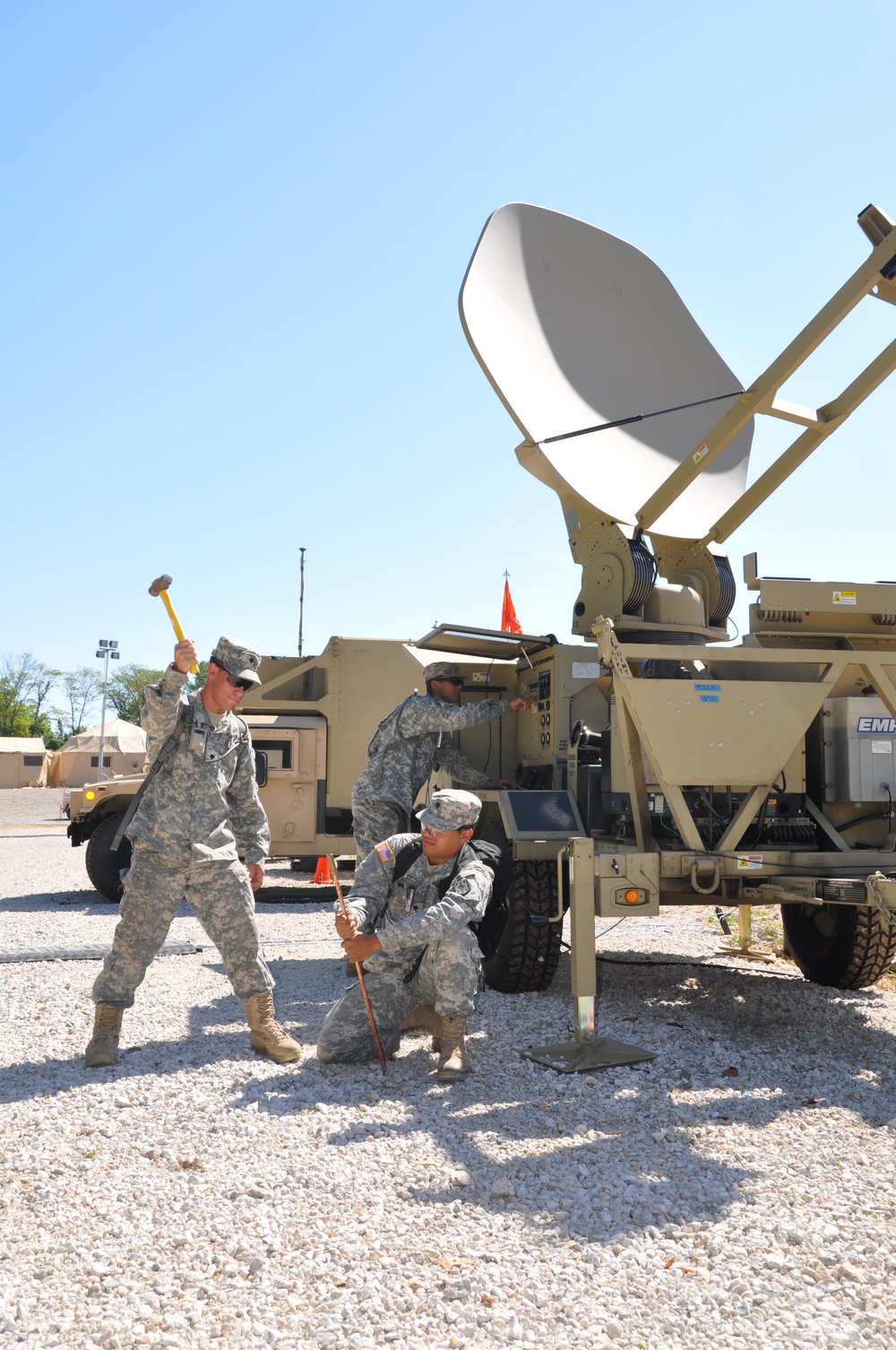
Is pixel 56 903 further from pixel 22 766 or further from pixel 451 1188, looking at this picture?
pixel 22 766

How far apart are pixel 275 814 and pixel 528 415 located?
228 inches

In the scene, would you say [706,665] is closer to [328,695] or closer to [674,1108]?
[674,1108]

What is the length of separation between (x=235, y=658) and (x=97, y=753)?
40245 millimetres

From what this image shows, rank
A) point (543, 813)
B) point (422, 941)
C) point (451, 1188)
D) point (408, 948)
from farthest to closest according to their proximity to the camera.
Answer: point (543, 813) < point (408, 948) < point (422, 941) < point (451, 1188)

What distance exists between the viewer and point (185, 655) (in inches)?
169

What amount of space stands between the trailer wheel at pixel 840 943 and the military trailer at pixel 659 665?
2 centimetres

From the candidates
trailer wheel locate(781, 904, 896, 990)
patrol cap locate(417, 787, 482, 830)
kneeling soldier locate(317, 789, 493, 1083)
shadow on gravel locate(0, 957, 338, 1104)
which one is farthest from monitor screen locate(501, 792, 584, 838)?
trailer wheel locate(781, 904, 896, 990)

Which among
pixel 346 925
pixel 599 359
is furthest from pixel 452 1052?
pixel 599 359

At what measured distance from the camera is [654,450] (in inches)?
293

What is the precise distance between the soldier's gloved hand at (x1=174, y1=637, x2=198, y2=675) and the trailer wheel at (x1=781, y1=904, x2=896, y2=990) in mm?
3825

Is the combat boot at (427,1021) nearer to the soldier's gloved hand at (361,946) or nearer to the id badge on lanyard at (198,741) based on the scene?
Result: the soldier's gloved hand at (361,946)

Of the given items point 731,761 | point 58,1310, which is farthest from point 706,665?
point 58,1310

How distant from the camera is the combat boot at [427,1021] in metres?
4.84

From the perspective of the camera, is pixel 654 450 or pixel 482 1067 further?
pixel 654 450
